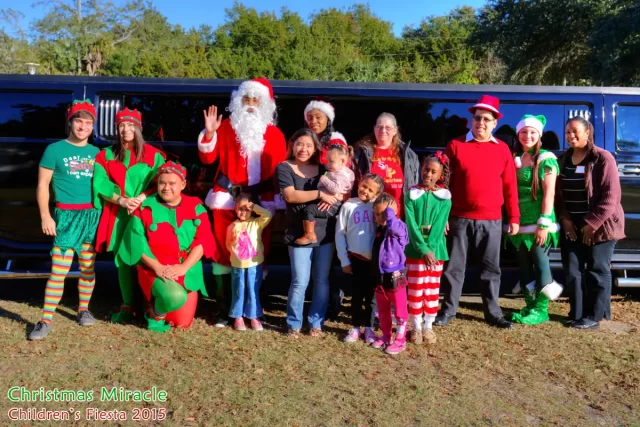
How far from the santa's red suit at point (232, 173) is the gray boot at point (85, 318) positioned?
1.05 meters

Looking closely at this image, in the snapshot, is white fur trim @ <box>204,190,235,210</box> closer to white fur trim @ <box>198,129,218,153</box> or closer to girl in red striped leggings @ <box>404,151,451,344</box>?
white fur trim @ <box>198,129,218,153</box>

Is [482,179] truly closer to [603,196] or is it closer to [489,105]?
[489,105]

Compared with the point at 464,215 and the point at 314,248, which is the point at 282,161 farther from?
the point at 464,215

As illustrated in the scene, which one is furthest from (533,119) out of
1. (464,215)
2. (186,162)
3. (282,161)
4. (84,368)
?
(84,368)

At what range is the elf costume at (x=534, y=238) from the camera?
4195 mm

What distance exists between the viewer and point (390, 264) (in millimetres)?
3639

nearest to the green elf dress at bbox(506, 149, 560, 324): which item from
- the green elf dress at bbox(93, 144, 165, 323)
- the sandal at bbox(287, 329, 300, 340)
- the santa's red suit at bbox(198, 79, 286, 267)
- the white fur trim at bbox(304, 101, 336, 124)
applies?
the white fur trim at bbox(304, 101, 336, 124)

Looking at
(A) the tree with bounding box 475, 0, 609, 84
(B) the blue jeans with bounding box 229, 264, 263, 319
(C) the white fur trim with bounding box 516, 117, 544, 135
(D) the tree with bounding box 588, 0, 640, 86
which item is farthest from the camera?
(A) the tree with bounding box 475, 0, 609, 84

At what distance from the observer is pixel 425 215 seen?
12.8ft

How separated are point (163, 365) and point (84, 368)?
48 cm

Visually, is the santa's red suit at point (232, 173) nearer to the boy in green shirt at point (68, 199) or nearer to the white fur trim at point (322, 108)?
the white fur trim at point (322, 108)

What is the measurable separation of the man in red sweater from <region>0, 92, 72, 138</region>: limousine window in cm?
309

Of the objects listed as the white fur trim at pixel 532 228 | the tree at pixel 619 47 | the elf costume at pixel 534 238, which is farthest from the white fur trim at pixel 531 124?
the tree at pixel 619 47

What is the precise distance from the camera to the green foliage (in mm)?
16719
